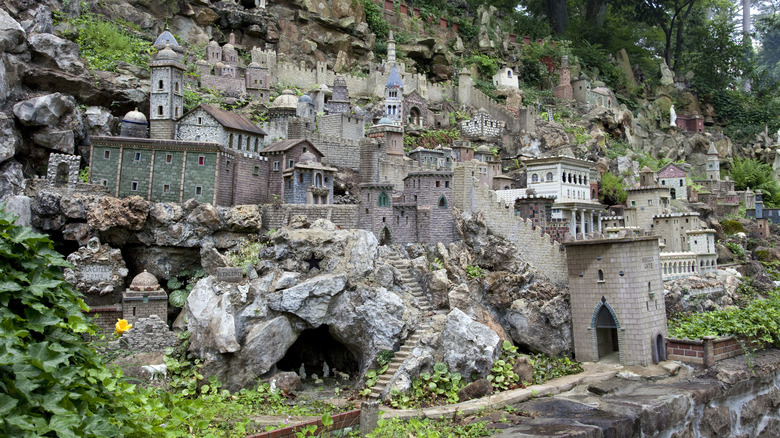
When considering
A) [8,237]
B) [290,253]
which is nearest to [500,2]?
[290,253]

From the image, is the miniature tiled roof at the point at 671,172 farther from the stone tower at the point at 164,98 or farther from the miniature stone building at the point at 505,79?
the stone tower at the point at 164,98

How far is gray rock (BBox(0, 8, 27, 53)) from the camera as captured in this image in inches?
1195

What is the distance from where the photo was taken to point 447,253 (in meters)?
30.0

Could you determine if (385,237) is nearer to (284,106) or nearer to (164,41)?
(284,106)

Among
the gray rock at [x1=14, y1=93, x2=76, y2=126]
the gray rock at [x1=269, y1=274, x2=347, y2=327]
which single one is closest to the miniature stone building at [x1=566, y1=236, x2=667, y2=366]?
the gray rock at [x1=269, y1=274, x2=347, y2=327]

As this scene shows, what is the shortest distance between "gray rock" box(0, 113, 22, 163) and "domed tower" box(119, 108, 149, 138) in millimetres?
4882

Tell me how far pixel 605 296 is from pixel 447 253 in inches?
291

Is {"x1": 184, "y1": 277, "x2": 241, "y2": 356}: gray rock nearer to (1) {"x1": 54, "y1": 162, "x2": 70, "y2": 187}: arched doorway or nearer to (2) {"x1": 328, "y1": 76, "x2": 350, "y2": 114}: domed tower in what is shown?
(1) {"x1": 54, "y1": 162, "x2": 70, "y2": 187}: arched doorway

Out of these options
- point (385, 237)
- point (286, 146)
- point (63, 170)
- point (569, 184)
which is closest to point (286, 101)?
point (286, 146)

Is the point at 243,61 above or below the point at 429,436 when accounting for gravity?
above

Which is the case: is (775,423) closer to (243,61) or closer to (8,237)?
(8,237)

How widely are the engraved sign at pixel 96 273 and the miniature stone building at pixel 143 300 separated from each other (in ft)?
3.55

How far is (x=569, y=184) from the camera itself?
36750 millimetres

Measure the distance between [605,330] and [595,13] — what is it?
51.6 meters
